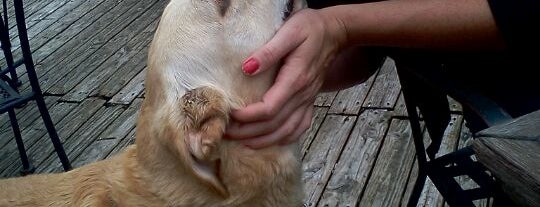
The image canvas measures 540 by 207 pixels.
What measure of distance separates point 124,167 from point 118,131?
179 centimetres

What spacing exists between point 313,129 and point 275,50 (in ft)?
5.43

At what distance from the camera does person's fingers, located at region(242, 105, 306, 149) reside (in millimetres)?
1674

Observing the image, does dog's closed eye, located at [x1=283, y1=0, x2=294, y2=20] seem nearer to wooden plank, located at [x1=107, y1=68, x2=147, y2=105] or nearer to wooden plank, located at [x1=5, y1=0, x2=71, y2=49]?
wooden plank, located at [x1=107, y1=68, x2=147, y2=105]

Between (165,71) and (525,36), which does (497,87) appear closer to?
(525,36)

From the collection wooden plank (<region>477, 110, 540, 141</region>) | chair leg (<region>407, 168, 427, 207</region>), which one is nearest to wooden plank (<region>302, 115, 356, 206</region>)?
chair leg (<region>407, 168, 427, 207</region>)

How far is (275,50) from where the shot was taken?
1.61m

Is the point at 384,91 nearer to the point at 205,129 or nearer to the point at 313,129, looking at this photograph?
the point at 313,129

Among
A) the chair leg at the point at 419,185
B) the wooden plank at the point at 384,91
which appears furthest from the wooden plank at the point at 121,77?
the chair leg at the point at 419,185

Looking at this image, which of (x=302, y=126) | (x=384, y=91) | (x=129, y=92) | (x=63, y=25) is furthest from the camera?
(x=63, y=25)

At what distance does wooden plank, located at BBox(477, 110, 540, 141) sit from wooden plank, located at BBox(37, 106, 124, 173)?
8.57 ft

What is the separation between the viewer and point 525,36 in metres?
1.50

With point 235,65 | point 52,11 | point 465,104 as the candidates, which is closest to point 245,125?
point 235,65

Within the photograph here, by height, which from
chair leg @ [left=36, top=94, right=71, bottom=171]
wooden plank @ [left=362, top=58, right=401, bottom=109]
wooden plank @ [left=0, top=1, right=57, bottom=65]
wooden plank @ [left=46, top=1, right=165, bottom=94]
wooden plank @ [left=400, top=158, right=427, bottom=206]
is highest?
chair leg @ [left=36, top=94, right=71, bottom=171]

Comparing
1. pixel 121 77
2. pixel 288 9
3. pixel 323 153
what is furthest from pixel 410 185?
pixel 121 77
